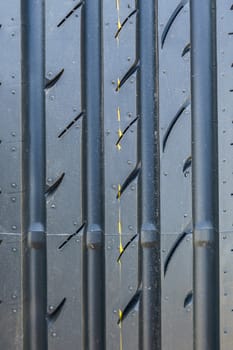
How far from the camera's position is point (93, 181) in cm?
221

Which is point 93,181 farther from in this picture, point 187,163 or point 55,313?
point 55,313

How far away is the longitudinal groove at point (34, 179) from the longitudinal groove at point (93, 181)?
0.61 ft

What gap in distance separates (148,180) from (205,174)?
25 cm

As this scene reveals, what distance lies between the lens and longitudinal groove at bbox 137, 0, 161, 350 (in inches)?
86.1

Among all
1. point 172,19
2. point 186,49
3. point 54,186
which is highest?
point 172,19

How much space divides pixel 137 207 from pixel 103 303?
0.45m

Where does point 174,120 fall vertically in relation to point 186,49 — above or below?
below

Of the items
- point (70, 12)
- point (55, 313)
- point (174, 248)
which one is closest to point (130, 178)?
point (174, 248)

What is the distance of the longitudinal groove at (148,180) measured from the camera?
219 cm

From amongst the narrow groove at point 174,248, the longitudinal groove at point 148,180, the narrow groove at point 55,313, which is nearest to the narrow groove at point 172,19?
the longitudinal groove at point 148,180

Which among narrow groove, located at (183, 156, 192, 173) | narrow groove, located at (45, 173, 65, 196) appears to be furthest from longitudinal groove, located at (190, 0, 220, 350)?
narrow groove, located at (45, 173, 65, 196)

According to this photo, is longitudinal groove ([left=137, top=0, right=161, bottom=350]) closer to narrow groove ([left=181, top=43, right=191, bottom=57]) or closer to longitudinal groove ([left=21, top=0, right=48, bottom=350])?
narrow groove ([left=181, top=43, right=191, bottom=57])

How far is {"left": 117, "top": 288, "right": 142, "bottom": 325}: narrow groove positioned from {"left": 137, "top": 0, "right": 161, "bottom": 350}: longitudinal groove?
0.02 meters

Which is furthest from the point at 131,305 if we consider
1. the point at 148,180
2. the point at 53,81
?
the point at 53,81
